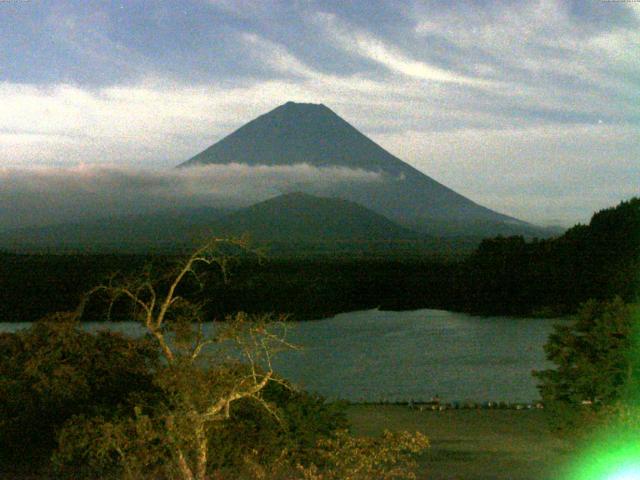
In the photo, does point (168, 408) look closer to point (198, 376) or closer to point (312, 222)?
point (198, 376)

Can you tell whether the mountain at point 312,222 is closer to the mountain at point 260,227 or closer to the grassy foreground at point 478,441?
the mountain at point 260,227

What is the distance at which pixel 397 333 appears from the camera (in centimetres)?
2456

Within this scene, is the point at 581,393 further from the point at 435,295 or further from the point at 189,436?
the point at 435,295

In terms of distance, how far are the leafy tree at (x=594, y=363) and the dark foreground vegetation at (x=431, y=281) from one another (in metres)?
18.4

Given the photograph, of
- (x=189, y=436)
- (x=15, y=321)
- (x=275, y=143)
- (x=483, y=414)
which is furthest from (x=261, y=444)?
(x=275, y=143)

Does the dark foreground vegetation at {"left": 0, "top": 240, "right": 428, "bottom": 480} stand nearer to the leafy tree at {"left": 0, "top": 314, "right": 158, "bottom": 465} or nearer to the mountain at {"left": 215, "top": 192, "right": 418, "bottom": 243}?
the leafy tree at {"left": 0, "top": 314, "right": 158, "bottom": 465}

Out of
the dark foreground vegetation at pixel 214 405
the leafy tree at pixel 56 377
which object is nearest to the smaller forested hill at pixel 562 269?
the dark foreground vegetation at pixel 214 405

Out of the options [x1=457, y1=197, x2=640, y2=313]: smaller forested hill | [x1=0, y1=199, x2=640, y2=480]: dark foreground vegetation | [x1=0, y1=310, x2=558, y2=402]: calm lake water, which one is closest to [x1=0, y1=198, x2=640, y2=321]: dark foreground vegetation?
[x1=457, y1=197, x2=640, y2=313]: smaller forested hill

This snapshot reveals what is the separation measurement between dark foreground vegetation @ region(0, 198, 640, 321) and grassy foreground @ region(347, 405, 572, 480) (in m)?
15.3

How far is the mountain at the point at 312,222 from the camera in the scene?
2625 inches

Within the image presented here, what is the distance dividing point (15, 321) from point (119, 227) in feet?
145

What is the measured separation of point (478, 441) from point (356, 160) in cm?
8410

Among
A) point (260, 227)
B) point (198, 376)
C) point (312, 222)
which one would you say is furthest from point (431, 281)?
point (312, 222)

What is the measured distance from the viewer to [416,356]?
20.0 metres
